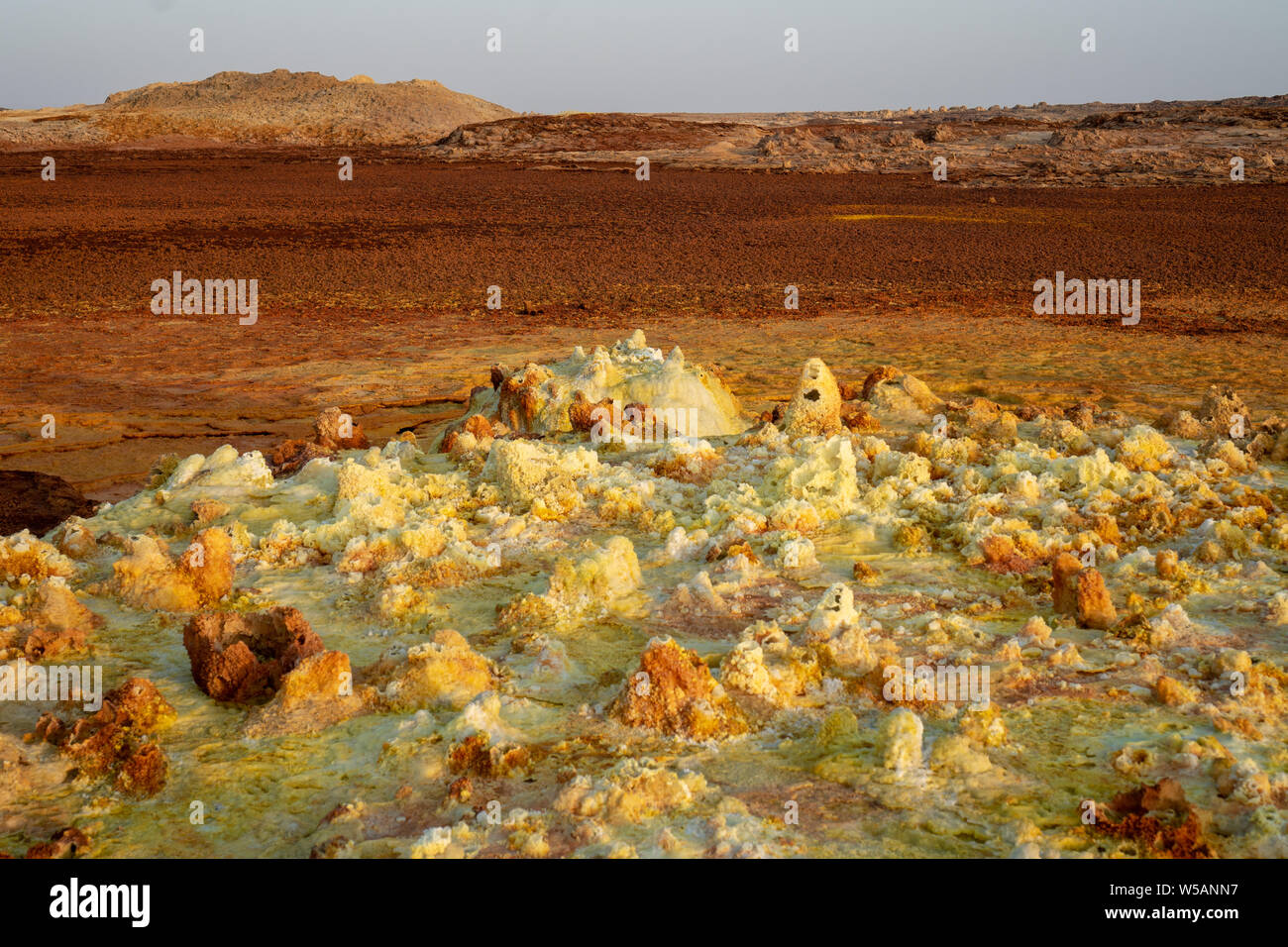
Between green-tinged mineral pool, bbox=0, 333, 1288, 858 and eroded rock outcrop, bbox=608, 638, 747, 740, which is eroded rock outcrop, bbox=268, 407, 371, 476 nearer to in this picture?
green-tinged mineral pool, bbox=0, 333, 1288, 858

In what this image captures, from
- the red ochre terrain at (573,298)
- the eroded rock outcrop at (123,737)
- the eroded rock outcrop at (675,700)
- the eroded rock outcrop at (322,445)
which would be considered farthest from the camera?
the red ochre terrain at (573,298)

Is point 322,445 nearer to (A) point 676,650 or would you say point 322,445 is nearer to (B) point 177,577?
(B) point 177,577

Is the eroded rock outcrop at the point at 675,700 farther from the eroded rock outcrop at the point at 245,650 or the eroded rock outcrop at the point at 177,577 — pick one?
the eroded rock outcrop at the point at 177,577

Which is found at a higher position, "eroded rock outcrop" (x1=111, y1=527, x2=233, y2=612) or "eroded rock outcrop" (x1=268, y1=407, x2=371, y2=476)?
"eroded rock outcrop" (x1=268, y1=407, x2=371, y2=476)

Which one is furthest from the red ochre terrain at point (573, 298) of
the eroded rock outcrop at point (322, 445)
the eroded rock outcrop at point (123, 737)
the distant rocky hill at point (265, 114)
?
the distant rocky hill at point (265, 114)

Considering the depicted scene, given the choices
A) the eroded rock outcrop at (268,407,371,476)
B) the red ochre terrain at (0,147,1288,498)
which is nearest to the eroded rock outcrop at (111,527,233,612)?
the eroded rock outcrop at (268,407,371,476)
